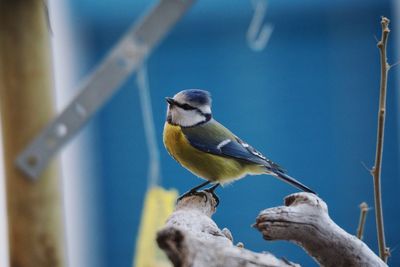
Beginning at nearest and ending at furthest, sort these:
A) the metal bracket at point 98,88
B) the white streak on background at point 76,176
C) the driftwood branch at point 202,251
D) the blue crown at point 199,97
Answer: the driftwood branch at point 202,251
the blue crown at point 199,97
the metal bracket at point 98,88
the white streak on background at point 76,176

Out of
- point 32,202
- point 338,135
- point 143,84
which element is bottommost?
point 32,202

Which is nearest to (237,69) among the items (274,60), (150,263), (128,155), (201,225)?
(274,60)

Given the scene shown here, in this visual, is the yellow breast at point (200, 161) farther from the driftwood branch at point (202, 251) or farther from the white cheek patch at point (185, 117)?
the driftwood branch at point (202, 251)

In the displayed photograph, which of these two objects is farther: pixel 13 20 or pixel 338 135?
pixel 338 135

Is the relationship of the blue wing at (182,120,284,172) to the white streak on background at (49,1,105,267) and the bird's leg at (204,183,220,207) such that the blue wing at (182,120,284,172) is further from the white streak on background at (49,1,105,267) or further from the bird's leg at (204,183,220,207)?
the white streak on background at (49,1,105,267)

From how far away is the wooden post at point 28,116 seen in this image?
800 millimetres

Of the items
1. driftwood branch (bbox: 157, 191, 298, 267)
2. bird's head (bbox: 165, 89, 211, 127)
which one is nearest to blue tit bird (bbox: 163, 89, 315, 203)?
bird's head (bbox: 165, 89, 211, 127)

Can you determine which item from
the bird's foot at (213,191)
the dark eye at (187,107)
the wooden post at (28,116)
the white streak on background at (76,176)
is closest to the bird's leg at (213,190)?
the bird's foot at (213,191)

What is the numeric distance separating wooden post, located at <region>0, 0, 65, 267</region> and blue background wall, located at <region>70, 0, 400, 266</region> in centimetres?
17

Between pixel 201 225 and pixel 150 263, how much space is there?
0.95ft

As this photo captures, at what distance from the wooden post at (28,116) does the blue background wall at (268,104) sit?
6.5 inches

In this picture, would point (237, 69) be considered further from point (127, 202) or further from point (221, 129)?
point (221, 129)

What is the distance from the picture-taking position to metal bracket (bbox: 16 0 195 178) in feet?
2.55

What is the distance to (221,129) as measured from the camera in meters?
0.67
